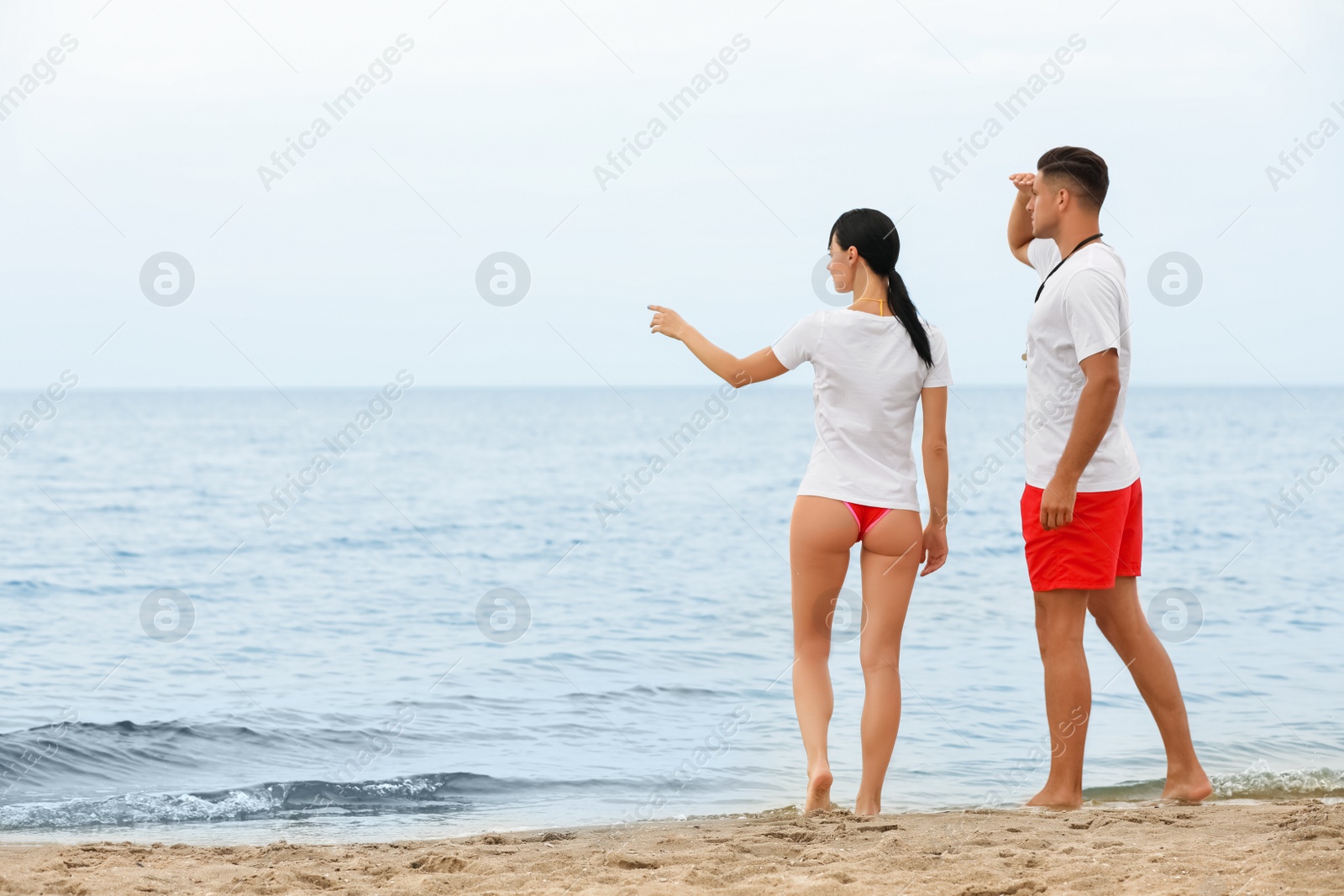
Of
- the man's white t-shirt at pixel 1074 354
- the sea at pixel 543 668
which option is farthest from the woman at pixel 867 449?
the sea at pixel 543 668

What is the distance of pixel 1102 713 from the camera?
18.9 feet

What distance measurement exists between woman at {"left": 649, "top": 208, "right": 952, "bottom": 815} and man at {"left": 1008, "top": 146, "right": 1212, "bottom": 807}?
30 cm

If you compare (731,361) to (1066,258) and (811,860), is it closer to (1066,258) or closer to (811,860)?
(1066,258)

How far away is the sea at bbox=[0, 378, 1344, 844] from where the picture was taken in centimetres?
454

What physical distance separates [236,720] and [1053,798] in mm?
4066

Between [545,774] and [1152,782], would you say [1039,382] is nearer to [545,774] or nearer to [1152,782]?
[1152,782]

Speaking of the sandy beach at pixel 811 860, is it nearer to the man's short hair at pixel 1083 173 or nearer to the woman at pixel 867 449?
the woman at pixel 867 449

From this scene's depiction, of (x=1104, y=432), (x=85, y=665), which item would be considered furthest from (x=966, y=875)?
(x=85, y=665)

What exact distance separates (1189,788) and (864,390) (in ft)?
5.73

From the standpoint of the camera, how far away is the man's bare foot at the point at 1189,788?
3.58 meters

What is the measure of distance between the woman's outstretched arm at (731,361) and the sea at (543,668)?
6.34 feet

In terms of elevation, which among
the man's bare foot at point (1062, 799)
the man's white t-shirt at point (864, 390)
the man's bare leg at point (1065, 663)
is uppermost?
the man's white t-shirt at point (864, 390)

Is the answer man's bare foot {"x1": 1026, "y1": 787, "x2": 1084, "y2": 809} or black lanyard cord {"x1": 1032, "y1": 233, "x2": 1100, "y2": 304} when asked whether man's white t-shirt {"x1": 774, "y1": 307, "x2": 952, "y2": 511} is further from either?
man's bare foot {"x1": 1026, "y1": 787, "x2": 1084, "y2": 809}

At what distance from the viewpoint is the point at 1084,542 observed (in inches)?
125
